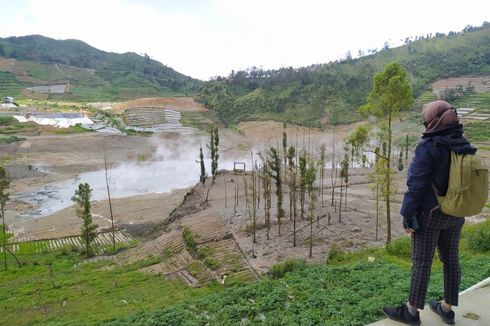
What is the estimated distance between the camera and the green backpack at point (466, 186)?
383 cm

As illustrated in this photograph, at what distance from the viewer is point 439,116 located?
4055mm

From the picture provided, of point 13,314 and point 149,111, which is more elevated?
point 149,111

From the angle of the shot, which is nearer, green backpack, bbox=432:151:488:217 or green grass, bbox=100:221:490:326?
green backpack, bbox=432:151:488:217

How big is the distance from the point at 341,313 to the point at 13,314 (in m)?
19.5

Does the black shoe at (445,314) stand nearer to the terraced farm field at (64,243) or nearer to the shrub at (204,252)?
the shrub at (204,252)

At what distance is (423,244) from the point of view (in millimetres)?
4195

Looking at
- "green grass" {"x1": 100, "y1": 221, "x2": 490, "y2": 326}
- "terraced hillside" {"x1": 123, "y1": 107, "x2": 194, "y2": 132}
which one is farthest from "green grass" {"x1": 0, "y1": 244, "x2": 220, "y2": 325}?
"terraced hillside" {"x1": 123, "y1": 107, "x2": 194, "y2": 132}

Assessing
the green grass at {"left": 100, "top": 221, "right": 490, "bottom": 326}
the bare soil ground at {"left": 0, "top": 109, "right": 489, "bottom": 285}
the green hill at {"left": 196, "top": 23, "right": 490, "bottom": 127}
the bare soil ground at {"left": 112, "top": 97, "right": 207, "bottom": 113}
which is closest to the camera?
the green grass at {"left": 100, "top": 221, "right": 490, "bottom": 326}

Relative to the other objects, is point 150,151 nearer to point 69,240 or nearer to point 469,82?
point 69,240

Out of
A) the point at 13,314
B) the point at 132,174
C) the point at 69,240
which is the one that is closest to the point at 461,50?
the point at 132,174

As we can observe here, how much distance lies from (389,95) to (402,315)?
43.6 feet

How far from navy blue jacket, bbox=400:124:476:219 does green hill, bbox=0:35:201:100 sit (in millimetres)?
112272

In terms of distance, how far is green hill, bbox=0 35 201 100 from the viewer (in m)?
118

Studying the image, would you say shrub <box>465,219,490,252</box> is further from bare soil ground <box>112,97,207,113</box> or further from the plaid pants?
bare soil ground <box>112,97,207,113</box>
